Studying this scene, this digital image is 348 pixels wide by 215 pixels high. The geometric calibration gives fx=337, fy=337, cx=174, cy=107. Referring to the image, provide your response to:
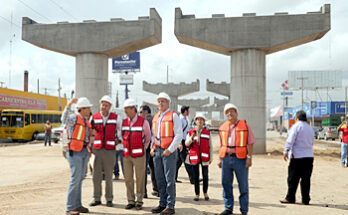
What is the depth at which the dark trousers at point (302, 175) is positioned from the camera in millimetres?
6453

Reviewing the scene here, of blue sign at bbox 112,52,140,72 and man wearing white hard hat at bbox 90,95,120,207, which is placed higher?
blue sign at bbox 112,52,140,72

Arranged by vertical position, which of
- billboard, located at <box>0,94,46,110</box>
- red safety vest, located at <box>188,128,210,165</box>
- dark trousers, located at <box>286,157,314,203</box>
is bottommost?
dark trousers, located at <box>286,157,314,203</box>

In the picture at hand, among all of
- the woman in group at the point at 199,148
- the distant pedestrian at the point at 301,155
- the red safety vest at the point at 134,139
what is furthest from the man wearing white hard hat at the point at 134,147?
the distant pedestrian at the point at 301,155

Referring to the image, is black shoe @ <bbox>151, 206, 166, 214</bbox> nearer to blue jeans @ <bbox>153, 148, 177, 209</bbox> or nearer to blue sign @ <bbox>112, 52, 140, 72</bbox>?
blue jeans @ <bbox>153, 148, 177, 209</bbox>

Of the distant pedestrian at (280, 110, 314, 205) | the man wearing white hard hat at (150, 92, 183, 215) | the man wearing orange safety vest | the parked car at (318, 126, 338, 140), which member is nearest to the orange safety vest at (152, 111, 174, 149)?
the man wearing white hard hat at (150, 92, 183, 215)

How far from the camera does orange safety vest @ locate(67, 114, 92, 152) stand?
543 cm

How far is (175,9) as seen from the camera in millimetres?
16016

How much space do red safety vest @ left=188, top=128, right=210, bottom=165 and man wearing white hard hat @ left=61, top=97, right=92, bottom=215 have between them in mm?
2045

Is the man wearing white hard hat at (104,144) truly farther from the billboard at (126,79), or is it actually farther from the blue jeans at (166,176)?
the billboard at (126,79)

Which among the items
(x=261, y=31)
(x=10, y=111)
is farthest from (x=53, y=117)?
(x=261, y=31)

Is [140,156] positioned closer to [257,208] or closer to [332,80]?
[257,208]

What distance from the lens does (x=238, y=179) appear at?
17.9ft

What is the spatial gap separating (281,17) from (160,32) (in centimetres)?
593

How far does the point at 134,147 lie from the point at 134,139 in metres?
0.14
